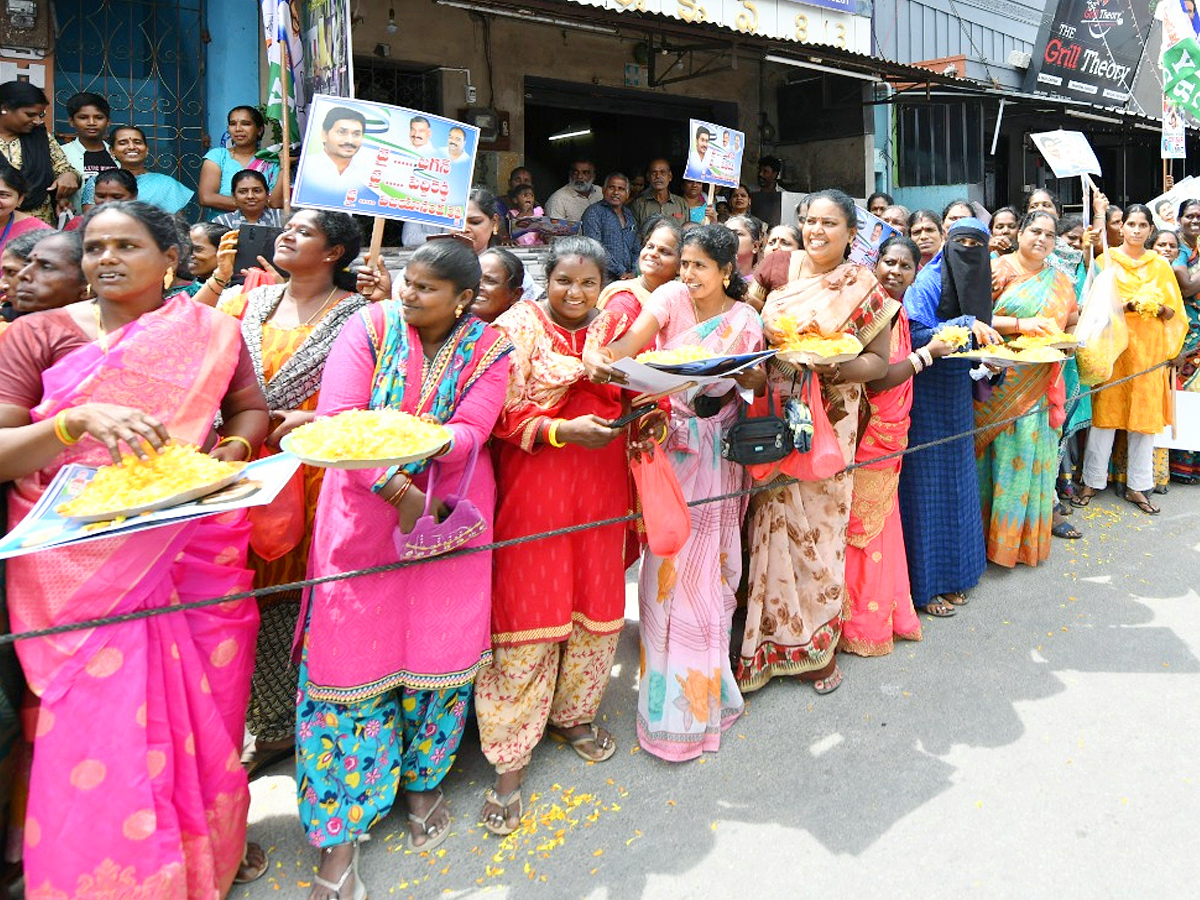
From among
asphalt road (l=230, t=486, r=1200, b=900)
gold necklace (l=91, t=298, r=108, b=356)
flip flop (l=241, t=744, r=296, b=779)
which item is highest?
gold necklace (l=91, t=298, r=108, b=356)

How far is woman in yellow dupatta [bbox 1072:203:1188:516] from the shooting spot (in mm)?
6402

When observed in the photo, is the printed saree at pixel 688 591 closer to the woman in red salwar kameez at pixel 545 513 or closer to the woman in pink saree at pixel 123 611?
the woman in red salwar kameez at pixel 545 513

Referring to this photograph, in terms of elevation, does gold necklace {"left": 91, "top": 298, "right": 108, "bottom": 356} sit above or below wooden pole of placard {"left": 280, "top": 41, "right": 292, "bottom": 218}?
below

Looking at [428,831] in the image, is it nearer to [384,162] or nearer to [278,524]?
[278,524]

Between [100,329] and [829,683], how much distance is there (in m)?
2.94

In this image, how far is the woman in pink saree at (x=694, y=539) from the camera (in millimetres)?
3129

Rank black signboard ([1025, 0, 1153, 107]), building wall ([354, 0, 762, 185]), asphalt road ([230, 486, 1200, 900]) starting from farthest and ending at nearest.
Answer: black signboard ([1025, 0, 1153, 107]) → building wall ([354, 0, 762, 185]) → asphalt road ([230, 486, 1200, 900])

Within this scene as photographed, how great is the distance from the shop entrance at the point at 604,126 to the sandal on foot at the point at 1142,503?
589cm

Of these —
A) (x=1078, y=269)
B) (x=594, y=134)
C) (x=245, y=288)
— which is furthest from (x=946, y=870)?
(x=594, y=134)

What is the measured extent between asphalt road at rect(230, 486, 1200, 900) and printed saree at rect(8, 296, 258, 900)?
0.43 meters

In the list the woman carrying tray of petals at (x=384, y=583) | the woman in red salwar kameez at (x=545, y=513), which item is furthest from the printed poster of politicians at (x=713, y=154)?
the woman carrying tray of petals at (x=384, y=583)

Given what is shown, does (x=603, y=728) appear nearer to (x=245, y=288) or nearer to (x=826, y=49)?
(x=245, y=288)

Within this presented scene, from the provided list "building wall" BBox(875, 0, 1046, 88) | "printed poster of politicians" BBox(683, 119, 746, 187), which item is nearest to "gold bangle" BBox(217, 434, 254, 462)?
"printed poster of politicians" BBox(683, 119, 746, 187)

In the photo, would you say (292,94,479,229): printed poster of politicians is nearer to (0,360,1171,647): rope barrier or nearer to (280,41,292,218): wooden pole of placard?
(280,41,292,218): wooden pole of placard
